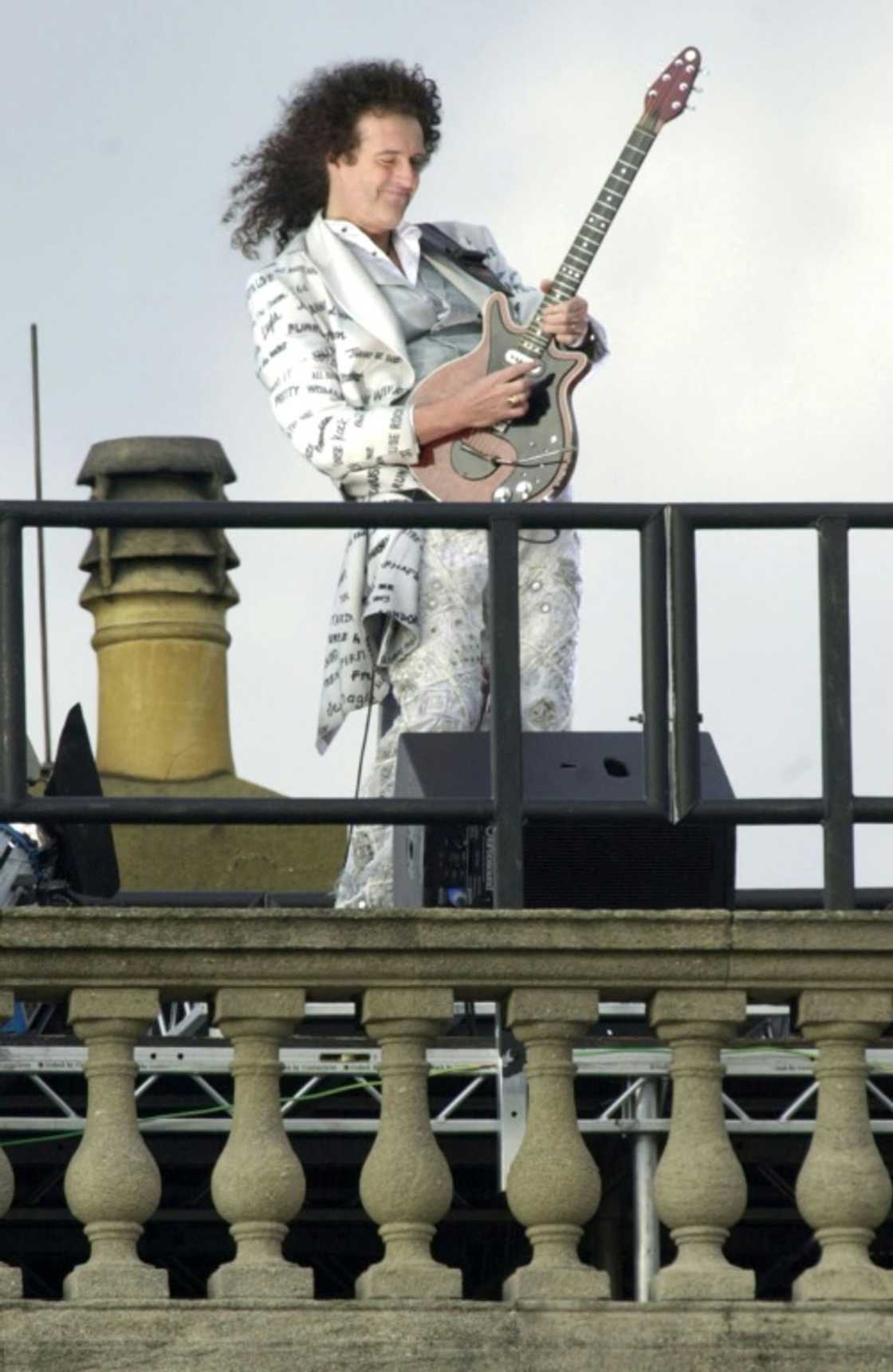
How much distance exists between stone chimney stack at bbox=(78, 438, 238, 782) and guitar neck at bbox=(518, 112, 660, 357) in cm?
1043

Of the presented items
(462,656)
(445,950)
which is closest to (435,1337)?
(445,950)

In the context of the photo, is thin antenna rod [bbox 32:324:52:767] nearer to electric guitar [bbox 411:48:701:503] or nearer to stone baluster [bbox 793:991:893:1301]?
electric guitar [bbox 411:48:701:503]

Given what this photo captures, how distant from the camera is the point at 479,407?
9.87 meters

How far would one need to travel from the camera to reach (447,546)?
9.98 meters

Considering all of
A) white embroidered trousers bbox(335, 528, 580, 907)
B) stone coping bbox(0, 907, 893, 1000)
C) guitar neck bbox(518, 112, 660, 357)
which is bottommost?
stone coping bbox(0, 907, 893, 1000)

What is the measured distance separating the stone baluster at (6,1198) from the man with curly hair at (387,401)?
1.88m

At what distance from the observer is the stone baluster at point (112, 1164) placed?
7.77 meters

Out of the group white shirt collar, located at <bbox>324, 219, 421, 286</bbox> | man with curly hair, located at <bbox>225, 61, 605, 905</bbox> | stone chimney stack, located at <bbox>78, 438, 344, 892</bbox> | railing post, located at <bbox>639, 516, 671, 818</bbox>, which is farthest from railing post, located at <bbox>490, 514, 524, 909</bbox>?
stone chimney stack, located at <bbox>78, 438, 344, 892</bbox>

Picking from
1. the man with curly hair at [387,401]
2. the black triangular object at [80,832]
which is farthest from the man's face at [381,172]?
the black triangular object at [80,832]

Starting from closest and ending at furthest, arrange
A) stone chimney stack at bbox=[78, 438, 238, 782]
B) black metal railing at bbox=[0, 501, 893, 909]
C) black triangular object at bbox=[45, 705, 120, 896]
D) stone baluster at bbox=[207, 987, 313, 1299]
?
1. stone baluster at bbox=[207, 987, 313, 1299]
2. black metal railing at bbox=[0, 501, 893, 909]
3. black triangular object at bbox=[45, 705, 120, 896]
4. stone chimney stack at bbox=[78, 438, 238, 782]

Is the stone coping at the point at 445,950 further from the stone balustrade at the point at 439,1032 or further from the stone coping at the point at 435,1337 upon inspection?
the stone coping at the point at 435,1337

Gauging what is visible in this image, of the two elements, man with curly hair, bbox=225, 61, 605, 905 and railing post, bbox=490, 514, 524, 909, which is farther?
man with curly hair, bbox=225, 61, 605, 905

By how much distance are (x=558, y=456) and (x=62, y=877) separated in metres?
1.49

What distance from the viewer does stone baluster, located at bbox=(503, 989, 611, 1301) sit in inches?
309
